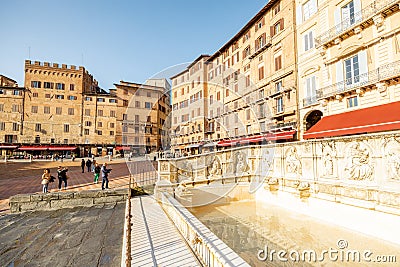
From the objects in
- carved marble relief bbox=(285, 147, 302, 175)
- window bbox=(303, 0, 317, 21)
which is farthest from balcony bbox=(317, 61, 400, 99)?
carved marble relief bbox=(285, 147, 302, 175)

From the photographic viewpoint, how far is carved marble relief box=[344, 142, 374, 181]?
6.51 meters

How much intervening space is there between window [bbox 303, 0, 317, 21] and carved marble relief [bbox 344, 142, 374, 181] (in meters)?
15.9

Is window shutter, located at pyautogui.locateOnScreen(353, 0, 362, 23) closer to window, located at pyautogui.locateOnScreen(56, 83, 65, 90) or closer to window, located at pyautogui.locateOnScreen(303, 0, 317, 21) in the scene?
window, located at pyautogui.locateOnScreen(303, 0, 317, 21)

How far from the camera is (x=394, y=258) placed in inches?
209

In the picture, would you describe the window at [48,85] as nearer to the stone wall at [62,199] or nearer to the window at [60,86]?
the window at [60,86]

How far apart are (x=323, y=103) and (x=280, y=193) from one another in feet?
32.4

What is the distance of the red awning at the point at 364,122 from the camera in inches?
365

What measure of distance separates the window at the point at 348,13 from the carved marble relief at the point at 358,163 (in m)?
12.1

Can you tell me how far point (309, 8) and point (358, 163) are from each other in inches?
672

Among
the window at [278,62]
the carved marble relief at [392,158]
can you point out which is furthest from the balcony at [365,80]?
the carved marble relief at [392,158]

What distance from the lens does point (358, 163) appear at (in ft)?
22.2

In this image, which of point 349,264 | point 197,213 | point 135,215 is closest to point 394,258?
point 349,264

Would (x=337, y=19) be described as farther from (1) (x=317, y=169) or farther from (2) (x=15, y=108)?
(2) (x=15, y=108)

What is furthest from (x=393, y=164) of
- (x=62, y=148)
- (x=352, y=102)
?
(x=62, y=148)
